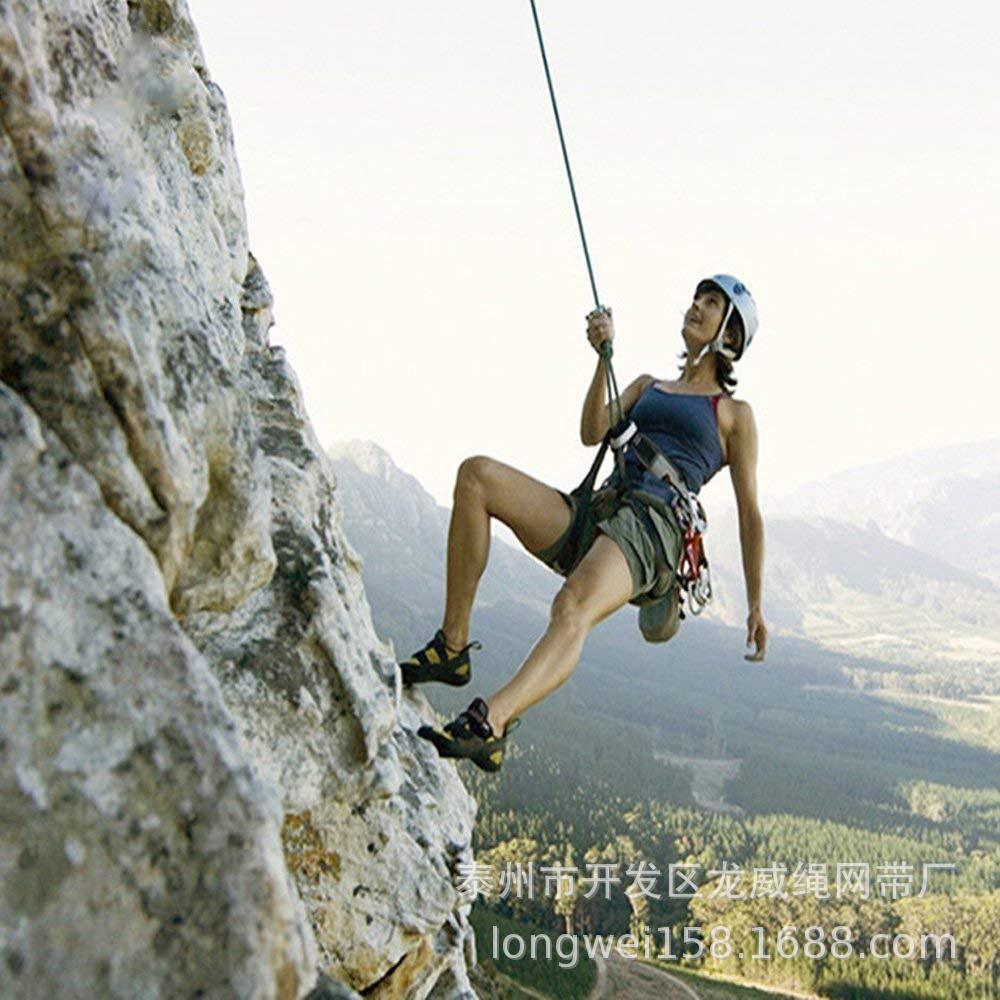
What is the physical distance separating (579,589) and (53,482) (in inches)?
141

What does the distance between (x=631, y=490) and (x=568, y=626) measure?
130 centimetres

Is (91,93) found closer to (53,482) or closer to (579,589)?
(53,482)

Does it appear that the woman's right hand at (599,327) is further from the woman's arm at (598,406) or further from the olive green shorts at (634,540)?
the olive green shorts at (634,540)

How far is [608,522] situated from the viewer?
251 inches

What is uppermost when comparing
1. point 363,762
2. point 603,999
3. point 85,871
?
point 363,762

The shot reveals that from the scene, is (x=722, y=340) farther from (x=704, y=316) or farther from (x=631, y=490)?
(x=631, y=490)

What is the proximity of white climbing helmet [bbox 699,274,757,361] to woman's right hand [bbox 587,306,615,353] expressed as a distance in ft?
2.71

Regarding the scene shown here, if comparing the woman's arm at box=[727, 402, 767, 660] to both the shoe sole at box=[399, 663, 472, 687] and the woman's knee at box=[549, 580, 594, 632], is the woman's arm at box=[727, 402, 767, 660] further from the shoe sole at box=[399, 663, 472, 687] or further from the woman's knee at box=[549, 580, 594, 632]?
the shoe sole at box=[399, 663, 472, 687]

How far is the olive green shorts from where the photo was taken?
6.34 meters

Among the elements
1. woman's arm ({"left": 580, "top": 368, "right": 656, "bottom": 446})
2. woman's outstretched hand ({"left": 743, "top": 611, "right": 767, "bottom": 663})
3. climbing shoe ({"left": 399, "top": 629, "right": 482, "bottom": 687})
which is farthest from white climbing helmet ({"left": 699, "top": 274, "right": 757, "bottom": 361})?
climbing shoe ({"left": 399, "top": 629, "right": 482, "bottom": 687})

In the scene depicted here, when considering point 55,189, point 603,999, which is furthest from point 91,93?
point 603,999

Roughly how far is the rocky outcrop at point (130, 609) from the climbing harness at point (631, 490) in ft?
7.00

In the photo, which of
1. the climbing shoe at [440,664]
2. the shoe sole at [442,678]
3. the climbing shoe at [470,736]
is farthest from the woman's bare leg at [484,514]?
the climbing shoe at [470,736]

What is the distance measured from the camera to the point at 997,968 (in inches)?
3442
